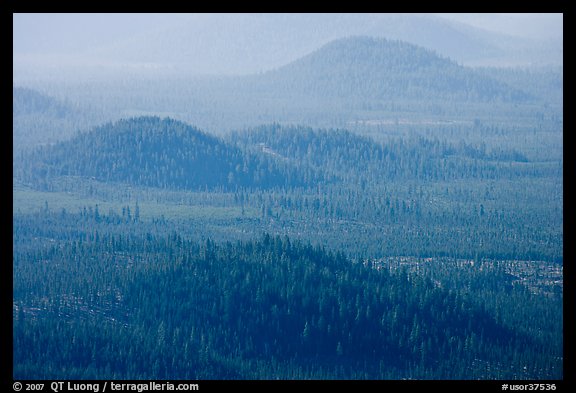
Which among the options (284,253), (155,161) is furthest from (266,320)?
(155,161)

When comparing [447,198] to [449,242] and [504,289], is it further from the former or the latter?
[504,289]

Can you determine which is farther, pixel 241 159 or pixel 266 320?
pixel 241 159

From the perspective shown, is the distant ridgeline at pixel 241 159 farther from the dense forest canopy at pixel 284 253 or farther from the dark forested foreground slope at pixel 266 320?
the dark forested foreground slope at pixel 266 320

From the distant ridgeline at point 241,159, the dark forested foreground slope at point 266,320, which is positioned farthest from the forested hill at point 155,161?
the dark forested foreground slope at point 266,320

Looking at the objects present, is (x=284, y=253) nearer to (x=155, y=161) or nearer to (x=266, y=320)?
(x=266, y=320)

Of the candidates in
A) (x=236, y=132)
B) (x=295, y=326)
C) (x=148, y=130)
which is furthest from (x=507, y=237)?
(x=236, y=132)

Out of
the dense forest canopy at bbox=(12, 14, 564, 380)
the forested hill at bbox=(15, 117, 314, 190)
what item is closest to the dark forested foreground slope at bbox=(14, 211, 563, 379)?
the dense forest canopy at bbox=(12, 14, 564, 380)
